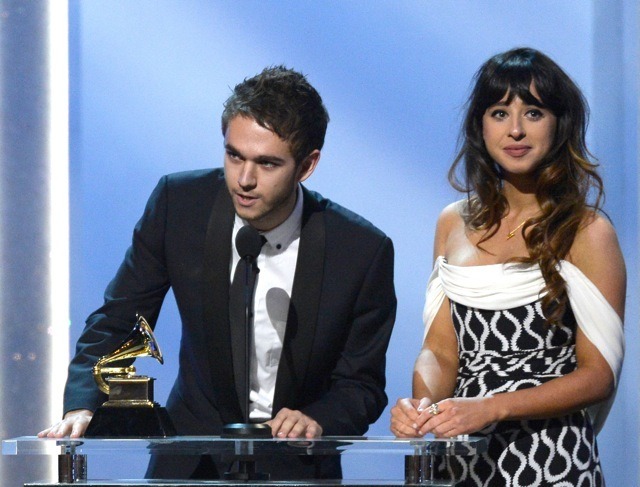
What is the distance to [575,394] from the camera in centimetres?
233

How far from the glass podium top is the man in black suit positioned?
564 millimetres

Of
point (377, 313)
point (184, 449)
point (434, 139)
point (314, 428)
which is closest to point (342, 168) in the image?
point (434, 139)

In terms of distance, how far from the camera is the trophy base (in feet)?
7.16

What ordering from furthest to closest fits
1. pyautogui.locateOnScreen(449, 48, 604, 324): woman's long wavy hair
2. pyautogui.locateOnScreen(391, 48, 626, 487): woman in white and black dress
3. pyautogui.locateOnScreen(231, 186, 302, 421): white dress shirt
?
pyautogui.locateOnScreen(231, 186, 302, 421): white dress shirt
pyautogui.locateOnScreen(449, 48, 604, 324): woman's long wavy hair
pyautogui.locateOnScreen(391, 48, 626, 487): woman in white and black dress

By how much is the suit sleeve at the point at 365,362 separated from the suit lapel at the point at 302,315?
9cm

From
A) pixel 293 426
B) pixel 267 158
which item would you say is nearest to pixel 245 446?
pixel 293 426

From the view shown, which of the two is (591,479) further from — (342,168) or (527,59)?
(342,168)

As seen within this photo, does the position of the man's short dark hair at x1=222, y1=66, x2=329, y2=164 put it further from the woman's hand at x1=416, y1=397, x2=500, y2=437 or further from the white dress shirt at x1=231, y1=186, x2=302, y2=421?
the woman's hand at x1=416, y1=397, x2=500, y2=437

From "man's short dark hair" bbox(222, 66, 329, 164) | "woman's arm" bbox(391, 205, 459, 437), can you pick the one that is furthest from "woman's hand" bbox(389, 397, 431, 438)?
"man's short dark hair" bbox(222, 66, 329, 164)

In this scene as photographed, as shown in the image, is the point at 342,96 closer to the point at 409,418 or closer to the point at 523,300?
the point at 523,300

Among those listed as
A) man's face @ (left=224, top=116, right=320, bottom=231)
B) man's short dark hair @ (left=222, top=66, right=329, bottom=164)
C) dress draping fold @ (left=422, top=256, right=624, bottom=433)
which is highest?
man's short dark hair @ (left=222, top=66, right=329, bottom=164)

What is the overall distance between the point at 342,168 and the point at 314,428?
7.60 feet

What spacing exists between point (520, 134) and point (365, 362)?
0.70 meters

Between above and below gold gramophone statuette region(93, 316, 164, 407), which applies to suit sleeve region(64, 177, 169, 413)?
above
